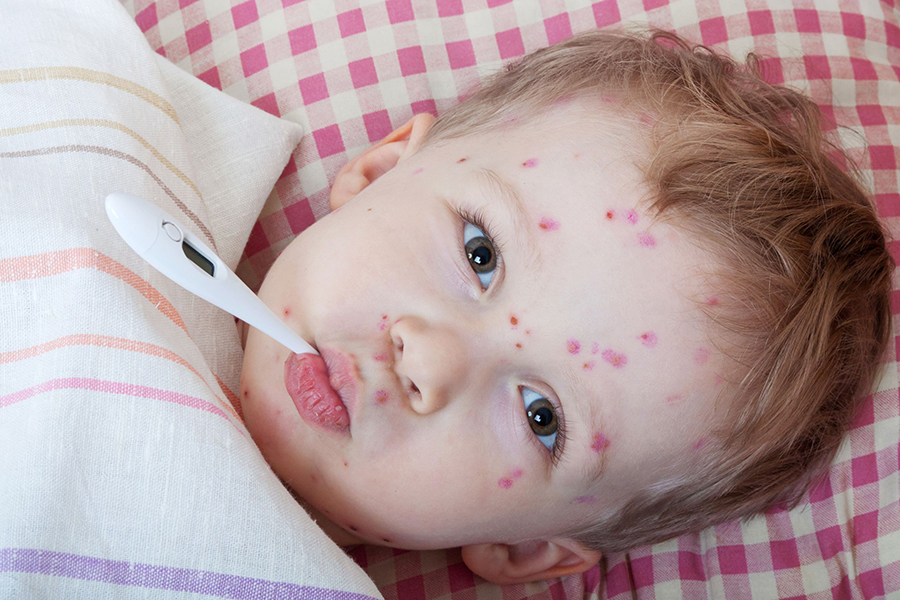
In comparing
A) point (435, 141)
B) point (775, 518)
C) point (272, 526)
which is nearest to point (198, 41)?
point (435, 141)

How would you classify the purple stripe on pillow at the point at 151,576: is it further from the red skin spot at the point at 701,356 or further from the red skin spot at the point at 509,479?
the red skin spot at the point at 701,356

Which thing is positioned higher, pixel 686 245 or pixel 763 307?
pixel 686 245

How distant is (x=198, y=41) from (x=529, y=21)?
644 mm

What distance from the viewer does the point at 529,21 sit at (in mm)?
1390

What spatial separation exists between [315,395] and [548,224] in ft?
1.15

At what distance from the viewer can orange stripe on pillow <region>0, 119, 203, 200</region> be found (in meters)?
0.89

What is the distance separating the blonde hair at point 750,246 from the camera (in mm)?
906

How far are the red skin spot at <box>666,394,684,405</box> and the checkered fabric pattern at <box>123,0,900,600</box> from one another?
489 millimetres

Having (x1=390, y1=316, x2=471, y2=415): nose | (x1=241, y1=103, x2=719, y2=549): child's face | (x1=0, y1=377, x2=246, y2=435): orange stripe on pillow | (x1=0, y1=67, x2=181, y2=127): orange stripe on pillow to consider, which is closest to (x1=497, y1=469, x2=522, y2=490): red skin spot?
(x1=241, y1=103, x2=719, y2=549): child's face

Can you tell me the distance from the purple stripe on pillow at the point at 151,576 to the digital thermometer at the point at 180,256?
267mm

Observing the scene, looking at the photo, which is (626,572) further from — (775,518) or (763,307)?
(763,307)

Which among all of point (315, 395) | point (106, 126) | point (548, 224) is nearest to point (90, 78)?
point (106, 126)

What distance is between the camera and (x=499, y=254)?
0.88 m

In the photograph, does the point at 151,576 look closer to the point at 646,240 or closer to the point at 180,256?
the point at 180,256
